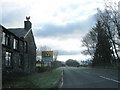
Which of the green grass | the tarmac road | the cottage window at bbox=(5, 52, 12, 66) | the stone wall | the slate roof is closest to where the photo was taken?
the green grass

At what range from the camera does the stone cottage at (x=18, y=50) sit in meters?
36.8

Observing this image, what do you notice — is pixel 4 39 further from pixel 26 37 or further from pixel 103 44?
pixel 103 44

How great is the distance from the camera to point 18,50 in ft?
145

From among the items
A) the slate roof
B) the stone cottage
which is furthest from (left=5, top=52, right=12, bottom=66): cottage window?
the slate roof

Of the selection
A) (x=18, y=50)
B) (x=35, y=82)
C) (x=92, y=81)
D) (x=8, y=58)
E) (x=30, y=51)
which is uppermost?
(x=30, y=51)

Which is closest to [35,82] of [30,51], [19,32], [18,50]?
[18,50]

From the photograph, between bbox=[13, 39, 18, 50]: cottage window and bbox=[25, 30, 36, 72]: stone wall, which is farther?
bbox=[25, 30, 36, 72]: stone wall

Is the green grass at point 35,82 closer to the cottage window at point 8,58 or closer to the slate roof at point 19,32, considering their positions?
the cottage window at point 8,58

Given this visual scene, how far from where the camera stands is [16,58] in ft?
140

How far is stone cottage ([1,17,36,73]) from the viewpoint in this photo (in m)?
36.8

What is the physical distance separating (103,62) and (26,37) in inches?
1630

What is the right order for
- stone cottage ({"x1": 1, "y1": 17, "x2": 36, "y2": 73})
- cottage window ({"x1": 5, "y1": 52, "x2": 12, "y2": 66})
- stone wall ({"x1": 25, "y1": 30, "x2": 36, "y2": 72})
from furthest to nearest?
stone wall ({"x1": 25, "y1": 30, "x2": 36, "y2": 72}) → stone cottage ({"x1": 1, "y1": 17, "x2": 36, "y2": 73}) → cottage window ({"x1": 5, "y1": 52, "x2": 12, "y2": 66})

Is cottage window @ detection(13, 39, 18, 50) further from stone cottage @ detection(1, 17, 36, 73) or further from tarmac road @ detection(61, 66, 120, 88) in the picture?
tarmac road @ detection(61, 66, 120, 88)

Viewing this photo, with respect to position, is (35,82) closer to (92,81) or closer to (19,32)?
(92,81)
